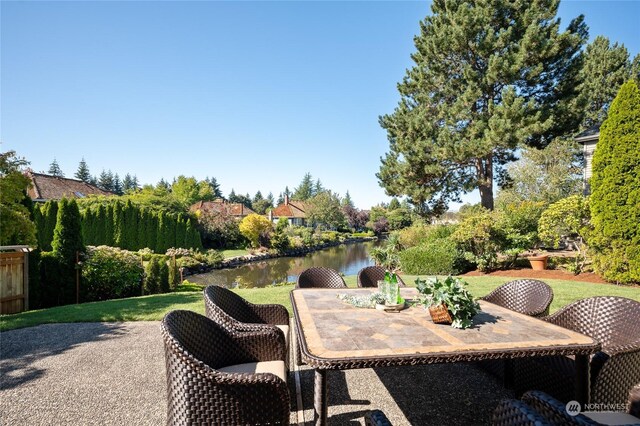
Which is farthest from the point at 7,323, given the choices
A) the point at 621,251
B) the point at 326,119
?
the point at 326,119

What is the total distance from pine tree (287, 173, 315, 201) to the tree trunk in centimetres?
5860

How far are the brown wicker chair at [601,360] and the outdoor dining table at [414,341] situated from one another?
20 centimetres

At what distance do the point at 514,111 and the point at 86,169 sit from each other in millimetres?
70686

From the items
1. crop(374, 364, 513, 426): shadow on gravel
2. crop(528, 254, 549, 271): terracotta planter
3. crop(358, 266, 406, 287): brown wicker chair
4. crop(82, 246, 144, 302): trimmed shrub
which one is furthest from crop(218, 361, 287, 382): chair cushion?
crop(528, 254, 549, 271): terracotta planter

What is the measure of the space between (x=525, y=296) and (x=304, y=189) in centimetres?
7221

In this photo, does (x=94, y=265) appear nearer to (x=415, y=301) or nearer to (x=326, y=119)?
(x=415, y=301)

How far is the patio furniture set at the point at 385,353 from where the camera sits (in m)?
1.72

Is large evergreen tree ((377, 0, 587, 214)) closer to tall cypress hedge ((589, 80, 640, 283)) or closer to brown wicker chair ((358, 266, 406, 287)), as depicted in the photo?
tall cypress hedge ((589, 80, 640, 283))

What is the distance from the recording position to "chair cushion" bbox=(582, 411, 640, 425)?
1699 millimetres

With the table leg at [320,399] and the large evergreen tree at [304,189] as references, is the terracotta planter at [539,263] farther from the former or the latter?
the large evergreen tree at [304,189]

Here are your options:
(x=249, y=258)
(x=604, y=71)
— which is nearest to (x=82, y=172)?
(x=249, y=258)

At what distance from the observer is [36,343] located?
165 inches

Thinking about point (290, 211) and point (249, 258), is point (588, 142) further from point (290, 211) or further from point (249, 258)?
point (290, 211)

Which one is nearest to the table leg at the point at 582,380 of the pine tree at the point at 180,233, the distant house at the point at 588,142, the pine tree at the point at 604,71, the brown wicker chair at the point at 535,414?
the brown wicker chair at the point at 535,414
